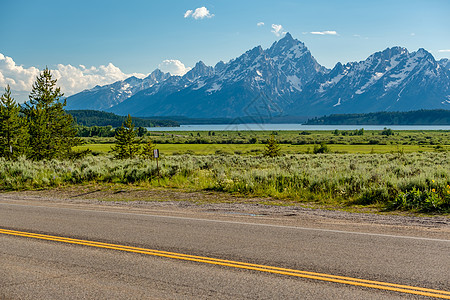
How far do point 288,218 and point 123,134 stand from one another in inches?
1534

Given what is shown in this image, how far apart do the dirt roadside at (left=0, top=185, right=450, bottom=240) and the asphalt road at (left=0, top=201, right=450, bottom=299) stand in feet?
2.61

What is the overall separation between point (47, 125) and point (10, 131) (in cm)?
437

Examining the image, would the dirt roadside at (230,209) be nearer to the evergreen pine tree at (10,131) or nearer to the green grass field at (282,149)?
the evergreen pine tree at (10,131)

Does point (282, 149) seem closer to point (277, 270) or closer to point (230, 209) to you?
point (230, 209)

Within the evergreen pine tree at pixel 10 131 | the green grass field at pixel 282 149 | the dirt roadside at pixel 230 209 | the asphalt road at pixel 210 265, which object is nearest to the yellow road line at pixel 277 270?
the asphalt road at pixel 210 265

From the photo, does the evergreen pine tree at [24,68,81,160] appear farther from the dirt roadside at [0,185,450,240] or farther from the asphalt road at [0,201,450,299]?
the asphalt road at [0,201,450,299]

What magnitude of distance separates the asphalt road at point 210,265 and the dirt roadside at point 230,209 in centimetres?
80

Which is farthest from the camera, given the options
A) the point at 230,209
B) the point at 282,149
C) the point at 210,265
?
the point at 282,149

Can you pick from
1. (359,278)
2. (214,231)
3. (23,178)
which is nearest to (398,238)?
(359,278)

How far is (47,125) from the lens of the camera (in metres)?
43.0

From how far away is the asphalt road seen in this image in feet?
18.7

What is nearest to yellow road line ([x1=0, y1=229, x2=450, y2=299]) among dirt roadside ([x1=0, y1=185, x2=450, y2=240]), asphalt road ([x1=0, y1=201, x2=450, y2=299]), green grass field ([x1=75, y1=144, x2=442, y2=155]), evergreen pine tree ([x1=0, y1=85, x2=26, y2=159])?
asphalt road ([x1=0, y1=201, x2=450, y2=299])

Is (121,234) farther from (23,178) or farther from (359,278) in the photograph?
(23,178)

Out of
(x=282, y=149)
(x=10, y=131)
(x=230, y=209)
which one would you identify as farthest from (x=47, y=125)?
(x=282, y=149)
